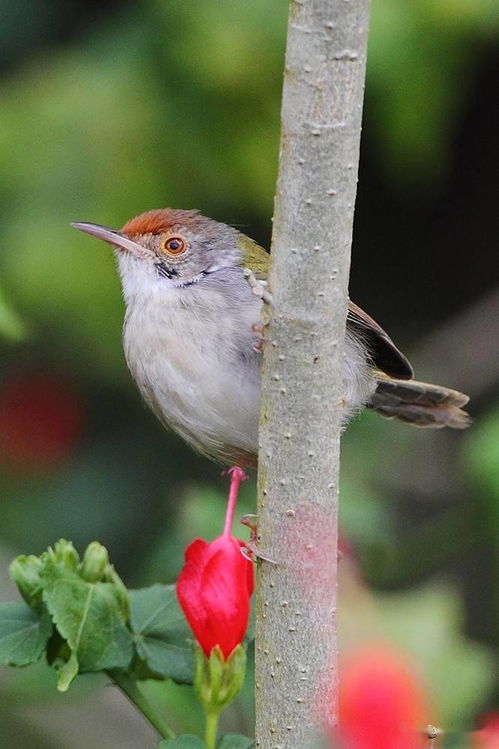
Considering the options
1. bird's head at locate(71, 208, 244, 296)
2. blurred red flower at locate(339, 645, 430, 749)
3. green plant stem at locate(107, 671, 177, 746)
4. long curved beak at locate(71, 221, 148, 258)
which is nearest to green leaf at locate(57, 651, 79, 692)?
green plant stem at locate(107, 671, 177, 746)

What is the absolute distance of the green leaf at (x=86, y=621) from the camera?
222cm

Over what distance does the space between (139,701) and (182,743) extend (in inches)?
7.9

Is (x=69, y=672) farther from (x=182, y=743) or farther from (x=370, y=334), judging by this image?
(x=370, y=334)

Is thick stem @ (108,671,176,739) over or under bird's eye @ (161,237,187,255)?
under

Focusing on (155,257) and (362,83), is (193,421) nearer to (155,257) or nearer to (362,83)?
(155,257)

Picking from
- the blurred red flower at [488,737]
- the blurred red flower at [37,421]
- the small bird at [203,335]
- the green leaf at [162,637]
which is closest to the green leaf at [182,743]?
the green leaf at [162,637]

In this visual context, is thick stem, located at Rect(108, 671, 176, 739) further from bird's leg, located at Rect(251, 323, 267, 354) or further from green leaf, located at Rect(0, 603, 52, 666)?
bird's leg, located at Rect(251, 323, 267, 354)

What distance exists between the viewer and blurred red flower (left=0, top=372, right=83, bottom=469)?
4.41 metres

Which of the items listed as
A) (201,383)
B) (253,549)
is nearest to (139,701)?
(253,549)

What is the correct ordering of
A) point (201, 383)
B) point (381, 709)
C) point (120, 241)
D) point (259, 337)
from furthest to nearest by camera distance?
point (120, 241) < point (201, 383) < point (259, 337) < point (381, 709)

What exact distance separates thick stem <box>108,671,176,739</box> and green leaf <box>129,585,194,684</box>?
0.13 feet

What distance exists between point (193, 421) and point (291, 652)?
1304 mm

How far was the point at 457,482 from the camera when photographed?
552cm

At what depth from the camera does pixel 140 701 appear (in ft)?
7.61
